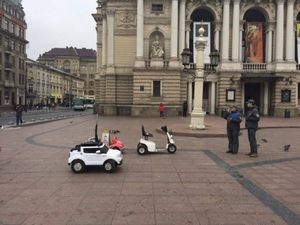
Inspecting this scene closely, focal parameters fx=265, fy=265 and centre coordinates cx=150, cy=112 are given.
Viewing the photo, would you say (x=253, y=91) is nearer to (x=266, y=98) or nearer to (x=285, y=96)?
(x=266, y=98)

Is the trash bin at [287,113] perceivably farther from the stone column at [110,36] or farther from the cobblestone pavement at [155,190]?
the cobblestone pavement at [155,190]

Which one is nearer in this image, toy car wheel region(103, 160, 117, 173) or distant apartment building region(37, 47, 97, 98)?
toy car wheel region(103, 160, 117, 173)

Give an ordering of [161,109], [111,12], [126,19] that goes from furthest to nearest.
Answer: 1. [126,19]
2. [111,12]
3. [161,109]

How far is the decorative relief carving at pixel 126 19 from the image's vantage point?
3198 cm

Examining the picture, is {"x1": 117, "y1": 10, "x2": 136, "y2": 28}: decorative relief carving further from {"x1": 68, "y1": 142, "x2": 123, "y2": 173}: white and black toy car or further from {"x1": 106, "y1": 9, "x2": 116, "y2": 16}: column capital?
{"x1": 68, "y1": 142, "x2": 123, "y2": 173}: white and black toy car

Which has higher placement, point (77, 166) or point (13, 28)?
point (13, 28)

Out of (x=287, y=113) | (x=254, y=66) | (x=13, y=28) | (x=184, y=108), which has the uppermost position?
(x=13, y=28)

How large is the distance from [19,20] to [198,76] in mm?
55452

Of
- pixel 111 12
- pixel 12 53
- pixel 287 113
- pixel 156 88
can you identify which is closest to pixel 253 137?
pixel 156 88

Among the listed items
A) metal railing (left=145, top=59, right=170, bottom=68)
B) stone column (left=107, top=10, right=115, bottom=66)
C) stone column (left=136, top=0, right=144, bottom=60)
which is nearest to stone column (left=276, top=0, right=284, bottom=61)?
metal railing (left=145, top=59, right=170, bottom=68)

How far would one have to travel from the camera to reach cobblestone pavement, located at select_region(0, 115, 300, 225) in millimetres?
4301

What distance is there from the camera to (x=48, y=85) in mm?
76688

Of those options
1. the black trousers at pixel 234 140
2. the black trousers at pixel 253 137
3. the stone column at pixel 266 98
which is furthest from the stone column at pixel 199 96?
the stone column at pixel 266 98

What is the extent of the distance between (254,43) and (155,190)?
1186 inches
